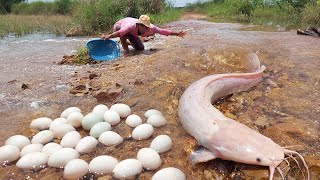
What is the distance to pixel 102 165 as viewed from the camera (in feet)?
8.29

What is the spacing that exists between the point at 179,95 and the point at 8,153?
1.98 m

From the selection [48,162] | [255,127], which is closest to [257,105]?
[255,127]

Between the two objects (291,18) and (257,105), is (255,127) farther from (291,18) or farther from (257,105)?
(291,18)

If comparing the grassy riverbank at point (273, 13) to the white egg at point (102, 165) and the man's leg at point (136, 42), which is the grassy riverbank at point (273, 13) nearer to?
the man's leg at point (136, 42)

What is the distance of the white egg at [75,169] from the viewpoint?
2.46 meters

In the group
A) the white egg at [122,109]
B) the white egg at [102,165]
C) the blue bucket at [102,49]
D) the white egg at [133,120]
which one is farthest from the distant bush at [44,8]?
the white egg at [102,165]

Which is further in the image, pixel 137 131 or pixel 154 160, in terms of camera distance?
pixel 137 131

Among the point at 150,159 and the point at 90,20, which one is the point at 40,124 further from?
the point at 90,20

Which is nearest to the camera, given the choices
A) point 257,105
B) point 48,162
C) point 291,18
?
point 48,162

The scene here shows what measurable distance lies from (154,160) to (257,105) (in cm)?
162

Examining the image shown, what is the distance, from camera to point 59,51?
8875 mm

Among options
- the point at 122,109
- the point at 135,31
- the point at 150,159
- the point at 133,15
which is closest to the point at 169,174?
the point at 150,159

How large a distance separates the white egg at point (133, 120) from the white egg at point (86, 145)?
443 mm

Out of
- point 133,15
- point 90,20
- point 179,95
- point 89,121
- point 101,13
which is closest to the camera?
point 89,121
